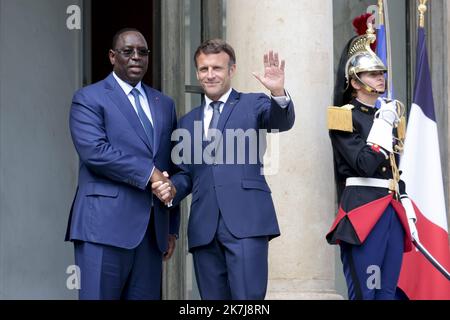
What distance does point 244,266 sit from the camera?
28.5 ft

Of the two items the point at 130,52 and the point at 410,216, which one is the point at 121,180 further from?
the point at 410,216

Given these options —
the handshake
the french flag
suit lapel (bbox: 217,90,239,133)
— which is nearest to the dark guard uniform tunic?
suit lapel (bbox: 217,90,239,133)

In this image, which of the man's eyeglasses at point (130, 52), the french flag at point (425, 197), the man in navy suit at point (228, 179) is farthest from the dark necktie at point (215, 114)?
the french flag at point (425, 197)

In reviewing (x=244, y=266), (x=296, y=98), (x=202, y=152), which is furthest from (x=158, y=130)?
(x=296, y=98)

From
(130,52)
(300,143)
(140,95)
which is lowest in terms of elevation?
(300,143)

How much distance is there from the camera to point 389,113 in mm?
9602

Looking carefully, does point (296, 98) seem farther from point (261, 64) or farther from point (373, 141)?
→ point (373, 141)

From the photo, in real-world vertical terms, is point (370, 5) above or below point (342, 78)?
above

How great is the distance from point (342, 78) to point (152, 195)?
1786mm

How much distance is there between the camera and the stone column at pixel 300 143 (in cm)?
1034

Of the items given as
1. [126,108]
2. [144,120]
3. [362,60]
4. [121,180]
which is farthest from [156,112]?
[362,60]

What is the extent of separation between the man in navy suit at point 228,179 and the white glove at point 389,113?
969 mm

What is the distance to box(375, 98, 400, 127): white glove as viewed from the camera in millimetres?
9586

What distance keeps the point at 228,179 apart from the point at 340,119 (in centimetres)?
113
